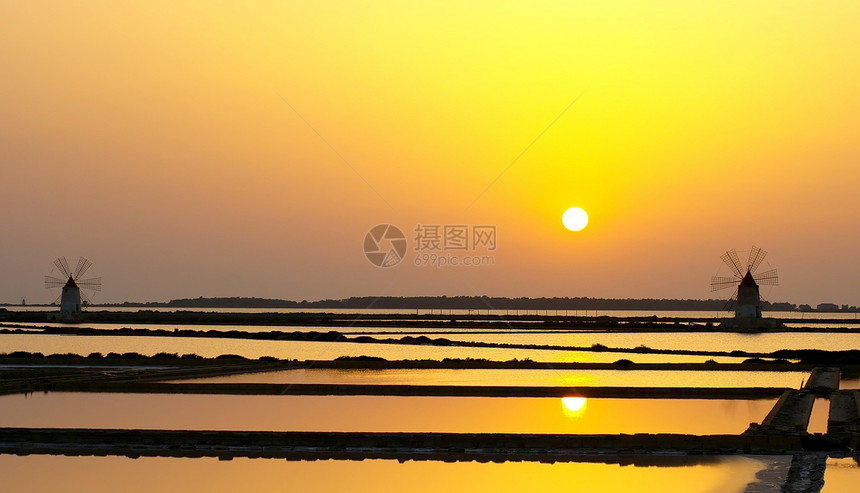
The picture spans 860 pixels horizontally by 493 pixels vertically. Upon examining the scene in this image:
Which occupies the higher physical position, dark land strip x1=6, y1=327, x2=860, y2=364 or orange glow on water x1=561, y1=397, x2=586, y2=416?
dark land strip x1=6, y1=327, x2=860, y2=364

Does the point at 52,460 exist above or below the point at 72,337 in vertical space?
below

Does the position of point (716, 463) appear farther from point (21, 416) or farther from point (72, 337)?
point (72, 337)

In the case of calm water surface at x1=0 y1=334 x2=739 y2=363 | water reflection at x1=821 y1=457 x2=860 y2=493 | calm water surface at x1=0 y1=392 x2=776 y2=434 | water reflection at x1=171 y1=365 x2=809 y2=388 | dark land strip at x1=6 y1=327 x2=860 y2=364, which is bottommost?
water reflection at x1=821 y1=457 x2=860 y2=493

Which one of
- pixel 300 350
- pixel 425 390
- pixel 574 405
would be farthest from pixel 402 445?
pixel 300 350

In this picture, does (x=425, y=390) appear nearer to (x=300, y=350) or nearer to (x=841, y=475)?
(x=841, y=475)

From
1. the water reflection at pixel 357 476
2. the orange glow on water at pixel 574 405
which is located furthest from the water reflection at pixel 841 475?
the orange glow on water at pixel 574 405

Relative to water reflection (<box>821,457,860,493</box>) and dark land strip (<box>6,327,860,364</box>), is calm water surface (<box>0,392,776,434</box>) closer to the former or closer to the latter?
water reflection (<box>821,457,860,493</box>)

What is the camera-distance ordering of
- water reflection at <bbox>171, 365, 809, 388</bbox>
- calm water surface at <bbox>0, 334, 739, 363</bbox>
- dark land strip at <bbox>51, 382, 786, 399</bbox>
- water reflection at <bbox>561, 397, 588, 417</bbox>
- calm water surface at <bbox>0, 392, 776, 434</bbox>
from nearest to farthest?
calm water surface at <bbox>0, 392, 776, 434</bbox>
water reflection at <bbox>561, 397, 588, 417</bbox>
dark land strip at <bbox>51, 382, 786, 399</bbox>
water reflection at <bbox>171, 365, 809, 388</bbox>
calm water surface at <bbox>0, 334, 739, 363</bbox>

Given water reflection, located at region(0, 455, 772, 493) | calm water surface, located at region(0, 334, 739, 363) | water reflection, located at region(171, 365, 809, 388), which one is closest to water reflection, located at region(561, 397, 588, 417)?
water reflection, located at region(171, 365, 809, 388)

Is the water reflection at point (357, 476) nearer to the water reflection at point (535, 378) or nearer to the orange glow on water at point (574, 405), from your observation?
the orange glow on water at point (574, 405)

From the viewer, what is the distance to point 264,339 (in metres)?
42.8

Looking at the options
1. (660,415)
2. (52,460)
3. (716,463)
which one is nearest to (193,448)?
(52,460)

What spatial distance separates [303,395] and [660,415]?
6.58 metres

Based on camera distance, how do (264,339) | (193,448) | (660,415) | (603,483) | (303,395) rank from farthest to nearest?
(264,339)
(303,395)
(660,415)
(193,448)
(603,483)
